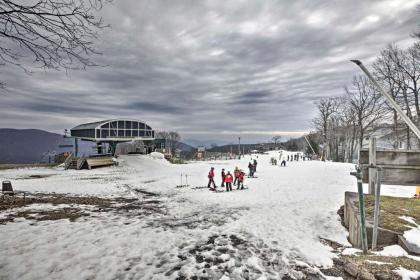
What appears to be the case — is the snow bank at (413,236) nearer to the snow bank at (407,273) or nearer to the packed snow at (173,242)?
the snow bank at (407,273)

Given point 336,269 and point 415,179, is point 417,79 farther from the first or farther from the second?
point 336,269

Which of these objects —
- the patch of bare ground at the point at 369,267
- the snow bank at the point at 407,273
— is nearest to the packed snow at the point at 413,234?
the patch of bare ground at the point at 369,267

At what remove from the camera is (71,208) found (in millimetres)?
11375

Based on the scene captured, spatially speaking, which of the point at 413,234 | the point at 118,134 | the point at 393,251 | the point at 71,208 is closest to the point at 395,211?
the point at 413,234

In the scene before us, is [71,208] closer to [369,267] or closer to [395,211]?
[369,267]

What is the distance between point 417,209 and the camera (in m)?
8.25

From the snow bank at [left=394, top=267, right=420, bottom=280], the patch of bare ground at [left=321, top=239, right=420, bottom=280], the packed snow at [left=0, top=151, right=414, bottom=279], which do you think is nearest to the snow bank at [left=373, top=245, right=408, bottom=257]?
the patch of bare ground at [left=321, top=239, right=420, bottom=280]

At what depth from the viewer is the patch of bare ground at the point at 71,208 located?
32.3ft

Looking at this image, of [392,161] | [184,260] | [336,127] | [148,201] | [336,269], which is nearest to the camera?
[336,269]

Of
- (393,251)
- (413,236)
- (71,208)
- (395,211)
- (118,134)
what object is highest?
(118,134)

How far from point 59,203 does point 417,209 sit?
14.7 m

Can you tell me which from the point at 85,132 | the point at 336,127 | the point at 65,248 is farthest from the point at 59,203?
the point at 336,127

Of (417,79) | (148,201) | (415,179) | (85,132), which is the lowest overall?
(148,201)

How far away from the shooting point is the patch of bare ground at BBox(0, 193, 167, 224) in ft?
32.3
